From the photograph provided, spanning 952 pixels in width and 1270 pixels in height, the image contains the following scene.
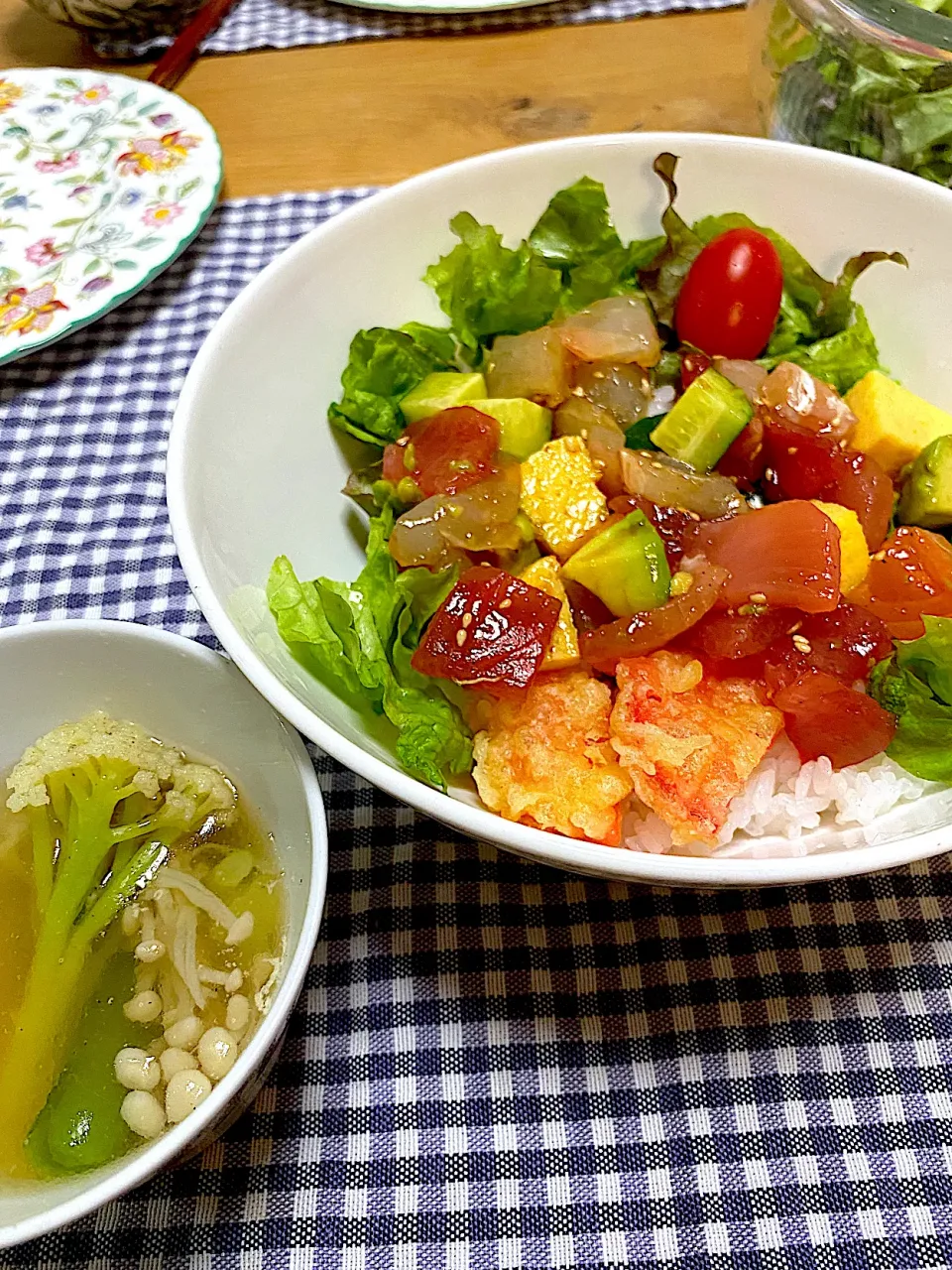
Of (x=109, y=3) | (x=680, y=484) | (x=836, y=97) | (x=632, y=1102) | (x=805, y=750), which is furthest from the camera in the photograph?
(x=109, y=3)

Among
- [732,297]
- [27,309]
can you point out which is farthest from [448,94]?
[732,297]

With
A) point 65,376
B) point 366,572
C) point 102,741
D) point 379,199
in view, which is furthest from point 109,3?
point 102,741

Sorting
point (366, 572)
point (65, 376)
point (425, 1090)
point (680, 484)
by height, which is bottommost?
point (425, 1090)

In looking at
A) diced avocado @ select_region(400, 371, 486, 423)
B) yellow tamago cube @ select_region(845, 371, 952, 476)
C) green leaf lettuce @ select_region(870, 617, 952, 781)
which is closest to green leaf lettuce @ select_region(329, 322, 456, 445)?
diced avocado @ select_region(400, 371, 486, 423)

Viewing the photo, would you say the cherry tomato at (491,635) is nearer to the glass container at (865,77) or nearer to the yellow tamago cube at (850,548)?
the yellow tamago cube at (850,548)

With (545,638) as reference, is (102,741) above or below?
below

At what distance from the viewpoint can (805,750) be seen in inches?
50.3

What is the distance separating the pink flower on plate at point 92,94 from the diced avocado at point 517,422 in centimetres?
158

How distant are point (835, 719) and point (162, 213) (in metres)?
→ 1.77

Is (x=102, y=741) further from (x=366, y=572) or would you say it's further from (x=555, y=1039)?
(x=555, y=1039)

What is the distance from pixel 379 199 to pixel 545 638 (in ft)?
2.59

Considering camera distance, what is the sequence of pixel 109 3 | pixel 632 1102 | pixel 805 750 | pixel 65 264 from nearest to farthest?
pixel 632 1102
pixel 805 750
pixel 65 264
pixel 109 3

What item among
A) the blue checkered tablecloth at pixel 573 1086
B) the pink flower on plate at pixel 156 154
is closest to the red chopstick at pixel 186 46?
the pink flower on plate at pixel 156 154

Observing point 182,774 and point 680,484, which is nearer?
point 182,774
